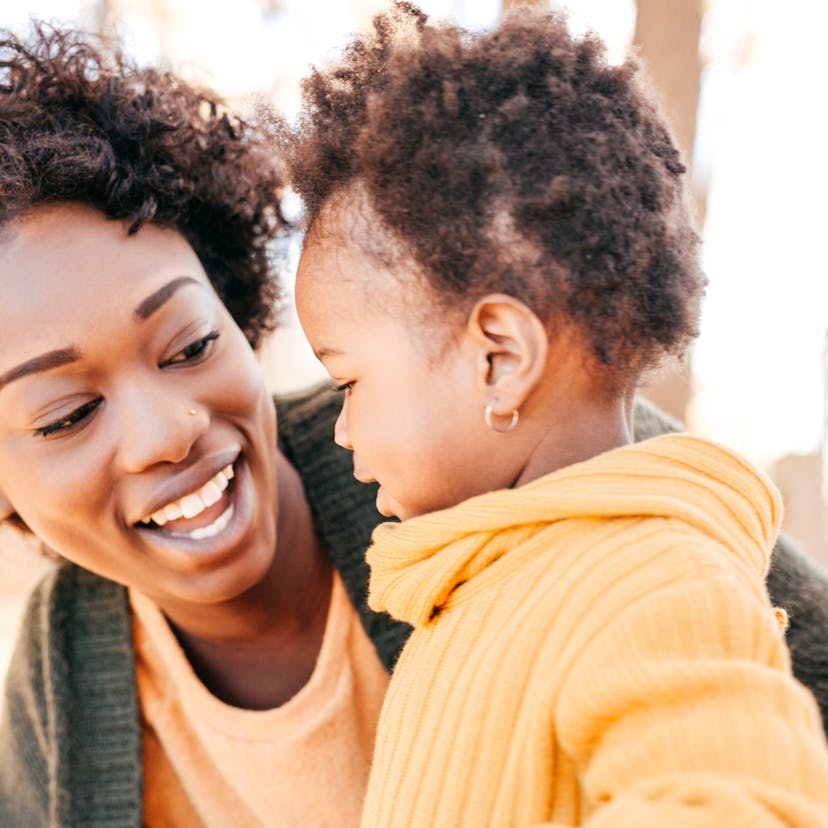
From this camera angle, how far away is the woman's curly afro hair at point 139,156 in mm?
1539

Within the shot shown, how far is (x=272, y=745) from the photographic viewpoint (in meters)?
1.78

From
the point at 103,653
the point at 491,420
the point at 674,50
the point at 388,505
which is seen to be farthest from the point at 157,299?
the point at 674,50

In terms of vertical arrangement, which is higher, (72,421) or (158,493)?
(72,421)

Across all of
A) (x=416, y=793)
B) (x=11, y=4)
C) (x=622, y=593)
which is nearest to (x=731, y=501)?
(x=622, y=593)

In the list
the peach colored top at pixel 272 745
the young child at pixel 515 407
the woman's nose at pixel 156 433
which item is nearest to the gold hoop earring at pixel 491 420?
the young child at pixel 515 407

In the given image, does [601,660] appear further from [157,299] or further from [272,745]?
[272,745]

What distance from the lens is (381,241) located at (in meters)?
1.22

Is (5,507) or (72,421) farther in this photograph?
(5,507)

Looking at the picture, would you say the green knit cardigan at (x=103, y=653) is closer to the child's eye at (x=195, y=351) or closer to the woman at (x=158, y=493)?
the woman at (x=158, y=493)

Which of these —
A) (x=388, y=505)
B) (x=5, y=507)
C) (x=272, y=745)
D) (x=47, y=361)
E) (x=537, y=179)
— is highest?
(x=537, y=179)

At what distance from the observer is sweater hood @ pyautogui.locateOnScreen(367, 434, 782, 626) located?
106 centimetres

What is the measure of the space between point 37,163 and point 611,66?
0.85 metres

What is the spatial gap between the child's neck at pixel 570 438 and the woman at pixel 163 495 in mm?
547

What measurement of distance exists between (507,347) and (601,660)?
382 mm
